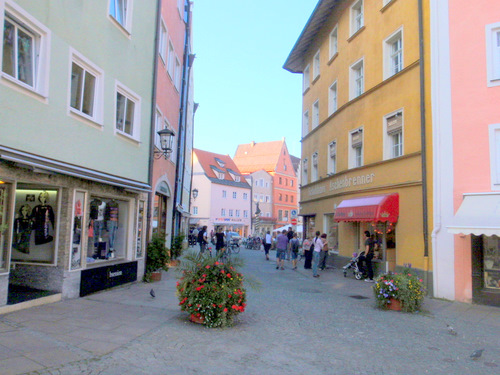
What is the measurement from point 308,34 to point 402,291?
16870 mm

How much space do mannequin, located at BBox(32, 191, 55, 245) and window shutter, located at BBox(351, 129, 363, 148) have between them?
11.7 metres

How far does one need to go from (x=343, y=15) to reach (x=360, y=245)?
33.7 feet

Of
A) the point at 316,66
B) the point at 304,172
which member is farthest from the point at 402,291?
the point at 316,66

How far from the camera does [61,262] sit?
9047 mm

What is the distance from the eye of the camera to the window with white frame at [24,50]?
7.29 m

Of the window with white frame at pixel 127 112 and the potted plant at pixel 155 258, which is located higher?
the window with white frame at pixel 127 112

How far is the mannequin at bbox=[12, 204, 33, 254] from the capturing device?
9250 millimetres

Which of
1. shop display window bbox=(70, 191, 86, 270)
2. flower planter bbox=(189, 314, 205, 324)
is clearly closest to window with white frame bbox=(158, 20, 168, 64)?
shop display window bbox=(70, 191, 86, 270)

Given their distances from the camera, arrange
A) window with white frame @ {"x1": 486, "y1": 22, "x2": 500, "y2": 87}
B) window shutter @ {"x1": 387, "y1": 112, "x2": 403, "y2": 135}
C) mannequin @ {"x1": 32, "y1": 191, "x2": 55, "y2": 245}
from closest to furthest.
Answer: mannequin @ {"x1": 32, "y1": 191, "x2": 55, "y2": 245}, window with white frame @ {"x1": 486, "y1": 22, "x2": 500, "y2": 87}, window shutter @ {"x1": 387, "y1": 112, "x2": 403, "y2": 135}

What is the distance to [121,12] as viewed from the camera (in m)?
11.5

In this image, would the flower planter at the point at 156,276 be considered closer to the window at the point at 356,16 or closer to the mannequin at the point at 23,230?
the mannequin at the point at 23,230

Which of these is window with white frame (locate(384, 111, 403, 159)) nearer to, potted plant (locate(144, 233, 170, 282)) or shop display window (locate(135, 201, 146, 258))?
potted plant (locate(144, 233, 170, 282))

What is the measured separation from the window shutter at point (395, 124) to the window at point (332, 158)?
4900 mm

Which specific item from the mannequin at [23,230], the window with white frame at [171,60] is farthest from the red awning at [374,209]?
the mannequin at [23,230]
